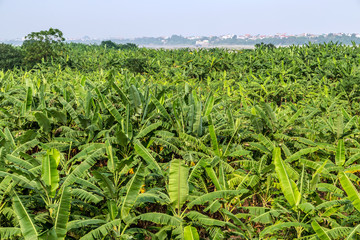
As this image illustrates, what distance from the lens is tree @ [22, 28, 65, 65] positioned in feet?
63.1

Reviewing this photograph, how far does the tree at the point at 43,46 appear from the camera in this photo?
19234 millimetres

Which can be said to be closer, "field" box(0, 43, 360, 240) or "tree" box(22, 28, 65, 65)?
"field" box(0, 43, 360, 240)

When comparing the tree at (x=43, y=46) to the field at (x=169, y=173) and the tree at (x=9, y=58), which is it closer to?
the tree at (x=9, y=58)

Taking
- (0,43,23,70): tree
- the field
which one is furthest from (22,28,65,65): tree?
the field

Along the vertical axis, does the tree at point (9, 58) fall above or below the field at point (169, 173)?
above

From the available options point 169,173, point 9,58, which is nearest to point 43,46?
point 9,58

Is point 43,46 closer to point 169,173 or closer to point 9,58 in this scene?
point 9,58

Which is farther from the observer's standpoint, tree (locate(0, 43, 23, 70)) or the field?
tree (locate(0, 43, 23, 70))

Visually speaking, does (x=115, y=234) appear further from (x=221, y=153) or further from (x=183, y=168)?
(x=221, y=153)

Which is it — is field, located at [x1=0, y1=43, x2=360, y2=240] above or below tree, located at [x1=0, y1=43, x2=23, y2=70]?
below

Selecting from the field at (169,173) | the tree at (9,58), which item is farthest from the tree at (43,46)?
the field at (169,173)

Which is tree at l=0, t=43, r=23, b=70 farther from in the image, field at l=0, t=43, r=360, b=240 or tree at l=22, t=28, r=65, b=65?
field at l=0, t=43, r=360, b=240

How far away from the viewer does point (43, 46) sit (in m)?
19.5

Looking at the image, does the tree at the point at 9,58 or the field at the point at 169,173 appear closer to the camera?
the field at the point at 169,173
